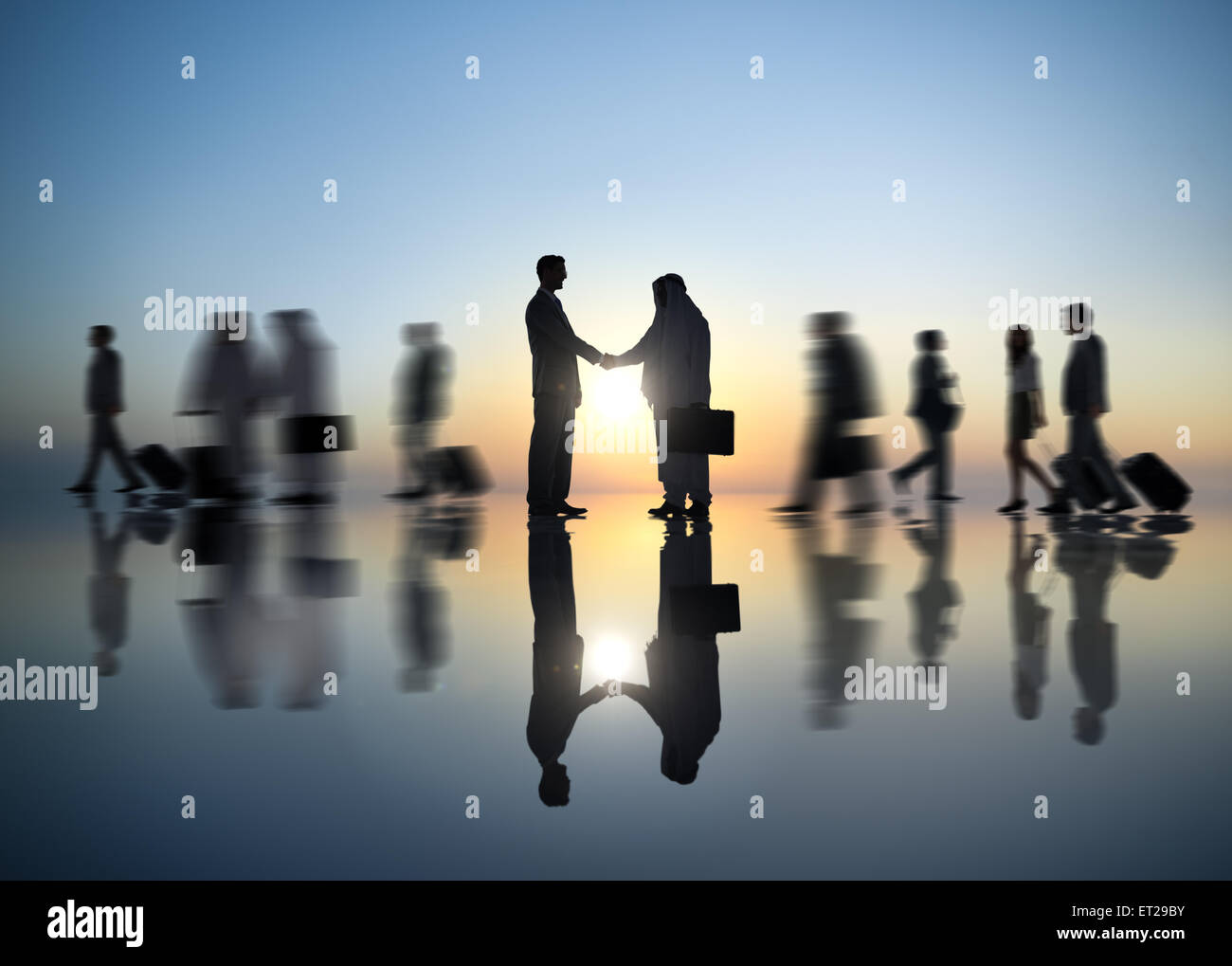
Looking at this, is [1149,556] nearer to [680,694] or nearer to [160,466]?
[680,694]

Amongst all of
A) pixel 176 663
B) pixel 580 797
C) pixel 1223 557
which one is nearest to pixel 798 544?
pixel 1223 557

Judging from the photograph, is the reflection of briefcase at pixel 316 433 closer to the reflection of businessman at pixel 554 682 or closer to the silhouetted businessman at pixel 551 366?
the silhouetted businessman at pixel 551 366

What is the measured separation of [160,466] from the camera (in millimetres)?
12969

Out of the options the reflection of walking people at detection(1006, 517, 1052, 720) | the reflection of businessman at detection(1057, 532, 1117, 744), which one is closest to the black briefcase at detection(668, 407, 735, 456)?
the reflection of businessman at detection(1057, 532, 1117, 744)

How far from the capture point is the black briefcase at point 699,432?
28.2ft

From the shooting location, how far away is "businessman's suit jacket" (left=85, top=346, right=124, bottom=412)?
38.7ft

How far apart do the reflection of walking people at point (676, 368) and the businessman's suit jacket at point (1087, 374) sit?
383 cm

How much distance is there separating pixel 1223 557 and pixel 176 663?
650 centimetres

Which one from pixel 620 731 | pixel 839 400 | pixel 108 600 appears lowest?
pixel 620 731

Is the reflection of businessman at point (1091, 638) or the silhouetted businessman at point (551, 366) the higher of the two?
the silhouetted businessman at point (551, 366)

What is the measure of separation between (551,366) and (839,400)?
3.01m

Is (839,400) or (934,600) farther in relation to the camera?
(839,400)

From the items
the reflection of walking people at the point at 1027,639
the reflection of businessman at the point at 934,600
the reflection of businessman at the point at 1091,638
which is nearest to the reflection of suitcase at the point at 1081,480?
the reflection of businessman at the point at 934,600

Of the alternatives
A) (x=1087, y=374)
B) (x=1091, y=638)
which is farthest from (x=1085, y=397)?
(x=1091, y=638)
